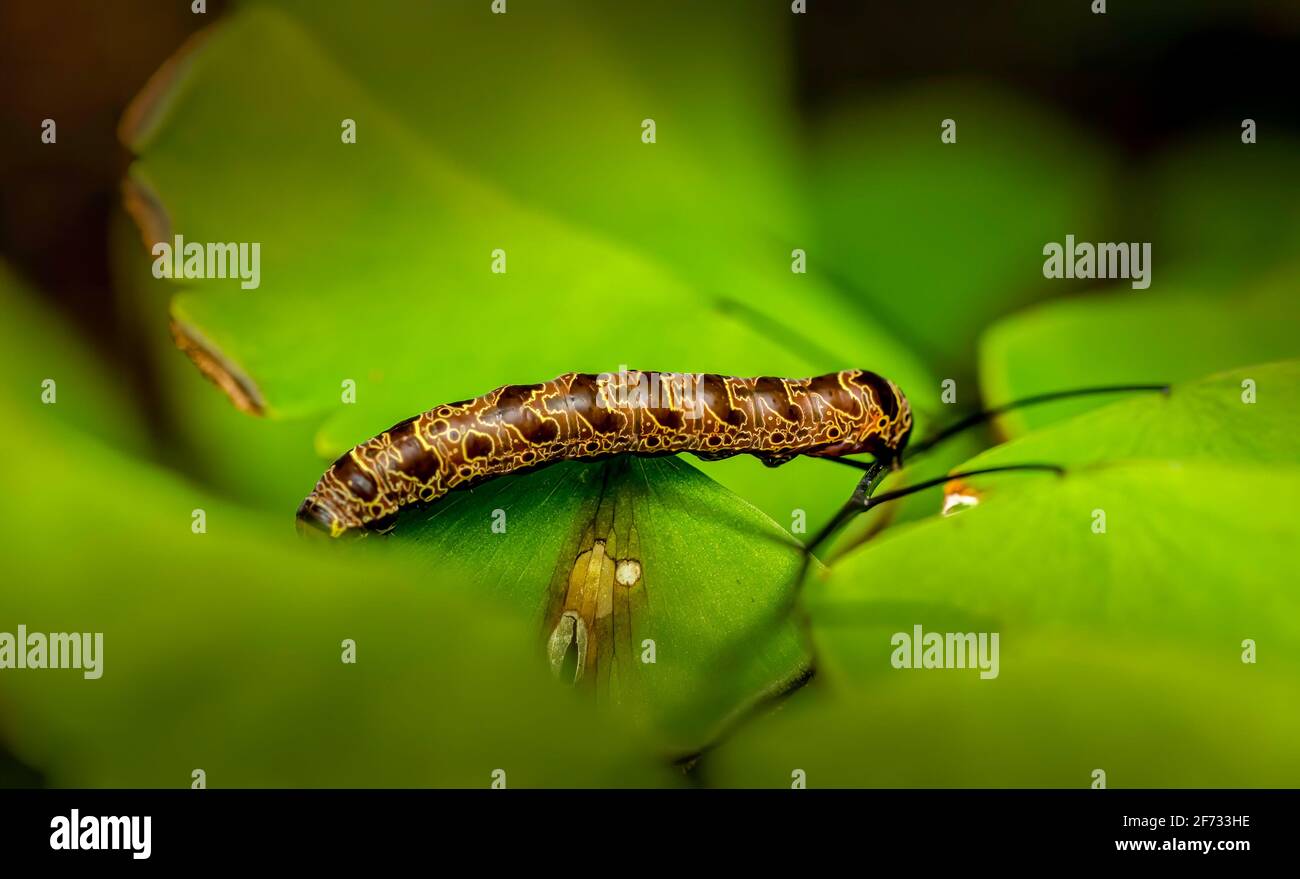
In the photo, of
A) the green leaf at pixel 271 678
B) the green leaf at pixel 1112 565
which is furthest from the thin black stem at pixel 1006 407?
the green leaf at pixel 271 678

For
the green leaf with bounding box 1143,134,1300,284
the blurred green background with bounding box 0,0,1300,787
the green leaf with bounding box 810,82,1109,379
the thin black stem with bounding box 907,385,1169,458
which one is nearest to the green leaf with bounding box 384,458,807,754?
the blurred green background with bounding box 0,0,1300,787

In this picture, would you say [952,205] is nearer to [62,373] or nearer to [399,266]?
[399,266]

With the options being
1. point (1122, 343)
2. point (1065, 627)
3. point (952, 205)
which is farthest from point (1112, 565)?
point (952, 205)

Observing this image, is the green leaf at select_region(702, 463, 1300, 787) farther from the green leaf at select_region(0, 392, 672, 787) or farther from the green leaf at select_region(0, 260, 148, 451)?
the green leaf at select_region(0, 260, 148, 451)

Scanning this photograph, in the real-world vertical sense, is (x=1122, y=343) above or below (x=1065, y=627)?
above

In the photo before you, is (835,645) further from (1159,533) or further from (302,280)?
(302,280)

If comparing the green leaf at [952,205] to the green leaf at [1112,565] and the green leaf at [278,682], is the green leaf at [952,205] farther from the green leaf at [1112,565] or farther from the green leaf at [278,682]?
the green leaf at [278,682]

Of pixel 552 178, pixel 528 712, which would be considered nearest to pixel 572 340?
pixel 552 178
